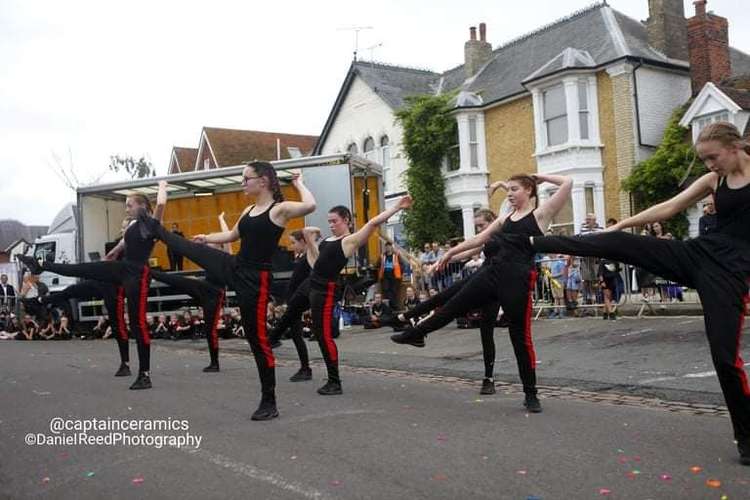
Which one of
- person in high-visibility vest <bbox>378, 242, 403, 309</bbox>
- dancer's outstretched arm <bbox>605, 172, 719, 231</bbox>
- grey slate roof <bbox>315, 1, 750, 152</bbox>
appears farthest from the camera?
grey slate roof <bbox>315, 1, 750, 152</bbox>

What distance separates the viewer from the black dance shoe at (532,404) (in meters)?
6.58

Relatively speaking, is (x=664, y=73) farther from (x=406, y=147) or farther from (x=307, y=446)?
(x=307, y=446)

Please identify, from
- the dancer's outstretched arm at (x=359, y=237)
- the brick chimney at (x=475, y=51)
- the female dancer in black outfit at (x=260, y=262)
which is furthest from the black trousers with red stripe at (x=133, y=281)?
the brick chimney at (x=475, y=51)

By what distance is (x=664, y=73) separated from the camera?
1035 inches

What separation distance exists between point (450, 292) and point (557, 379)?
209cm

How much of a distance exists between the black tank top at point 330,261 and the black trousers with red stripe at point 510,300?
143cm

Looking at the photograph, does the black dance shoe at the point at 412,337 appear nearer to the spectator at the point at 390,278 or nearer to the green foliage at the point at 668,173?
the spectator at the point at 390,278

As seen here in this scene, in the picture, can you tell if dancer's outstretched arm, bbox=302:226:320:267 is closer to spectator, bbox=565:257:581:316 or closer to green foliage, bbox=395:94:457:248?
spectator, bbox=565:257:581:316

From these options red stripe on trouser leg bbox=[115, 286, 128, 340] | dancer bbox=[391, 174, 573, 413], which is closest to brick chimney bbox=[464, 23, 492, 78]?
red stripe on trouser leg bbox=[115, 286, 128, 340]

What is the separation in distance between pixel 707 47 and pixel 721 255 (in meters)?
23.3

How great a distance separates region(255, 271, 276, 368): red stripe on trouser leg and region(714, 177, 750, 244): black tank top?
3.61 metres

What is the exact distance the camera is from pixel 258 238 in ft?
21.9

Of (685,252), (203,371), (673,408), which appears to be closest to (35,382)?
(203,371)

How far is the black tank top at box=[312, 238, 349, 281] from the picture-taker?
7.93 m
